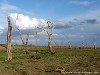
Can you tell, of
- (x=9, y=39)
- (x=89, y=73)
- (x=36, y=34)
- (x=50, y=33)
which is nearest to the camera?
(x=89, y=73)

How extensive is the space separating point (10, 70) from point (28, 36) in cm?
4583

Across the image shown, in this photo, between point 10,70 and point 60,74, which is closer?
point 60,74

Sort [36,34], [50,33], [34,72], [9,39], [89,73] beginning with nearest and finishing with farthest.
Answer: [89,73], [34,72], [9,39], [50,33], [36,34]

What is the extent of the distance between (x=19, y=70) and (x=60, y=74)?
193 inches

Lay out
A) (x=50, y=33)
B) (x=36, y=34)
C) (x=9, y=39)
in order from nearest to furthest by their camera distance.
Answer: (x=9, y=39) → (x=50, y=33) → (x=36, y=34)

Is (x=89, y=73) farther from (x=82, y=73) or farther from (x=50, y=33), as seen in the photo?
(x=50, y=33)

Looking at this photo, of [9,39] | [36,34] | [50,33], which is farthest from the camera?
[36,34]

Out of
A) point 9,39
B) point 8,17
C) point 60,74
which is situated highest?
point 8,17

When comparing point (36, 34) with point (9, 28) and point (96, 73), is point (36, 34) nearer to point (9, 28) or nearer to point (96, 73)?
point (9, 28)

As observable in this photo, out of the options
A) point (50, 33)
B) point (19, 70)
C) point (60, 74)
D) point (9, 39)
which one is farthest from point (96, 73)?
point (50, 33)

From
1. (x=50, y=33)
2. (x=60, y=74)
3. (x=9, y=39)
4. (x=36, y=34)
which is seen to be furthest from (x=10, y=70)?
(x=36, y=34)

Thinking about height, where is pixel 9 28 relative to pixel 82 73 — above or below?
above

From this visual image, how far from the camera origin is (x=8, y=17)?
138 feet

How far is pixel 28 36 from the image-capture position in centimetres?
7481
